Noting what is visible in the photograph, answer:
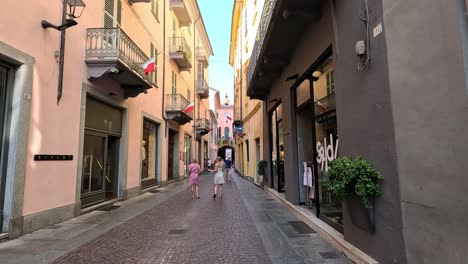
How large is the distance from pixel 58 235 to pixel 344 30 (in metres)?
6.68

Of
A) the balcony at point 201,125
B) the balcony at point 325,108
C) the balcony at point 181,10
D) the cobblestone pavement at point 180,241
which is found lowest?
the cobblestone pavement at point 180,241

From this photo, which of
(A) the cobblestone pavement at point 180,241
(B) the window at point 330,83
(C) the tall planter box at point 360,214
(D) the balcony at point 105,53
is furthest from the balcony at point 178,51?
(C) the tall planter box at point 360,214

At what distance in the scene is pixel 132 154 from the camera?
12250 mm

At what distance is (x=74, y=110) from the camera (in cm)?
812

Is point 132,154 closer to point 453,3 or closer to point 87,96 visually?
point 87,96

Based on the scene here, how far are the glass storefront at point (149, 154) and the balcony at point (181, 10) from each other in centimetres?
762

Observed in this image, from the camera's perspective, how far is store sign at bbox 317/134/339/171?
6.26 metres

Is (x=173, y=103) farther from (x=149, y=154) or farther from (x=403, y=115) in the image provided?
(x=403, y=115)

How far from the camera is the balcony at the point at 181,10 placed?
725 inches

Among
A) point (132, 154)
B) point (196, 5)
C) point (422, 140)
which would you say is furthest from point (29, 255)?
point (196, 5)

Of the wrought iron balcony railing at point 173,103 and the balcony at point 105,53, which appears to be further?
the wrought iron balcony railing at point 173,103

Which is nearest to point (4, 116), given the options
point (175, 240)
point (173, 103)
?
point (175, 240)

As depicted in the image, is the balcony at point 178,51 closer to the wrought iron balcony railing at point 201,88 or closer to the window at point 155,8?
the window at point 155,8

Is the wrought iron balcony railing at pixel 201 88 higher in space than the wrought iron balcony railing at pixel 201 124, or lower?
higher
